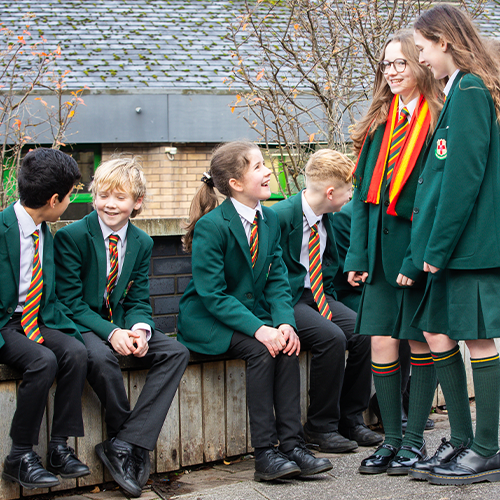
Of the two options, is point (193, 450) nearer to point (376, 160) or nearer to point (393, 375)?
point (393, 375)

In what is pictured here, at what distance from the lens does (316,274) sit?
387 cm

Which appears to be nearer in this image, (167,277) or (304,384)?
(304,384)

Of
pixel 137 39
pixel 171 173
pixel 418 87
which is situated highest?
pixel 137 39

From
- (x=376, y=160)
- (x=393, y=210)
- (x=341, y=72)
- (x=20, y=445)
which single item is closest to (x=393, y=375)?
(x=393, y=210)

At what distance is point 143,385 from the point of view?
3.25 metres

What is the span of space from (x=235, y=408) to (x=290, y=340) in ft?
2.04

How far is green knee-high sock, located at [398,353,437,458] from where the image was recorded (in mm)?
2996

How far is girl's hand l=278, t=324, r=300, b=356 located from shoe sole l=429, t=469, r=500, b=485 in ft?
2.86

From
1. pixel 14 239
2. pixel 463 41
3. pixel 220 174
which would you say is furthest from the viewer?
pixel 220 174

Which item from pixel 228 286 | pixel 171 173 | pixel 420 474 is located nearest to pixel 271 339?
pixel 228 286

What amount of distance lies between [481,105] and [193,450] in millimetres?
2231

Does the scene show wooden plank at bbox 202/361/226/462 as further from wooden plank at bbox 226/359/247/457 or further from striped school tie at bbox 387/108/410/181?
striped school tie at bbox 387/108/410/181

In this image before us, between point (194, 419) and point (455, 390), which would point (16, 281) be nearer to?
point (194, 419)

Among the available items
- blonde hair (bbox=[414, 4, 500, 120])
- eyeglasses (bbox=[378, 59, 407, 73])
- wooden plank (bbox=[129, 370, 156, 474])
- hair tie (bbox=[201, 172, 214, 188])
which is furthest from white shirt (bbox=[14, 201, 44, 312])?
blonde hair (bbox=[414, 4, 500, 120])
